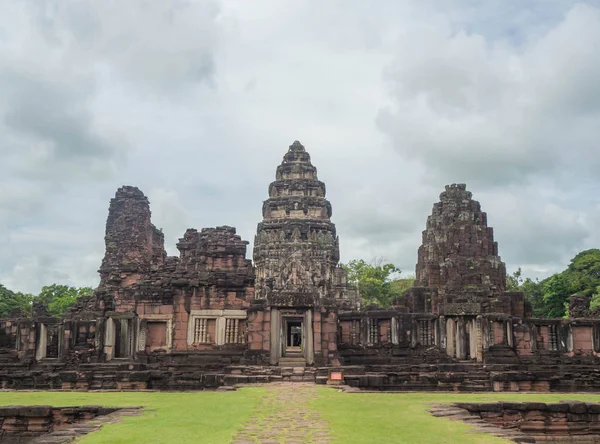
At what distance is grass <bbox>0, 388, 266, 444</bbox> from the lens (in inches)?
362

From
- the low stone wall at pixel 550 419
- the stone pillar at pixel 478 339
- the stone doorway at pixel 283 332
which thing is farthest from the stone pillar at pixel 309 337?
the low stone wall at pixel 550 419

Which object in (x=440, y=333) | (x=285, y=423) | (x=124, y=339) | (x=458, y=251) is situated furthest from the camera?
(x=458, y=251)

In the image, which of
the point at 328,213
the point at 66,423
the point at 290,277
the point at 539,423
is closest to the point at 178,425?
the point at 66,423

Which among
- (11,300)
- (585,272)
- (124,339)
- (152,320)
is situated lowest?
(124,339)

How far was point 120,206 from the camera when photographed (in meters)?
44.2

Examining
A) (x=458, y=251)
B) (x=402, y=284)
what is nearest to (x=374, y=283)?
(x=402, y=284)

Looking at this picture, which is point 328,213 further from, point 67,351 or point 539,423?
point 539,423

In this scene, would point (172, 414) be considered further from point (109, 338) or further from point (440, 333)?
point (440, 333)

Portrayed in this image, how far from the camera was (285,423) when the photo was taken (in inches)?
409

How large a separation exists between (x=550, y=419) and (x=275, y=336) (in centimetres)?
1068

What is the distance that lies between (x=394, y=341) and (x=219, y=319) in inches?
274

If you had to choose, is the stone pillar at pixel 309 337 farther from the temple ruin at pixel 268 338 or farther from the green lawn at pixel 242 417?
the green lawn at pixel 242 417

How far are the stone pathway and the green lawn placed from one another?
21cm

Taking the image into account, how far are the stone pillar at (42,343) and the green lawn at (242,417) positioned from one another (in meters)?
10.4
